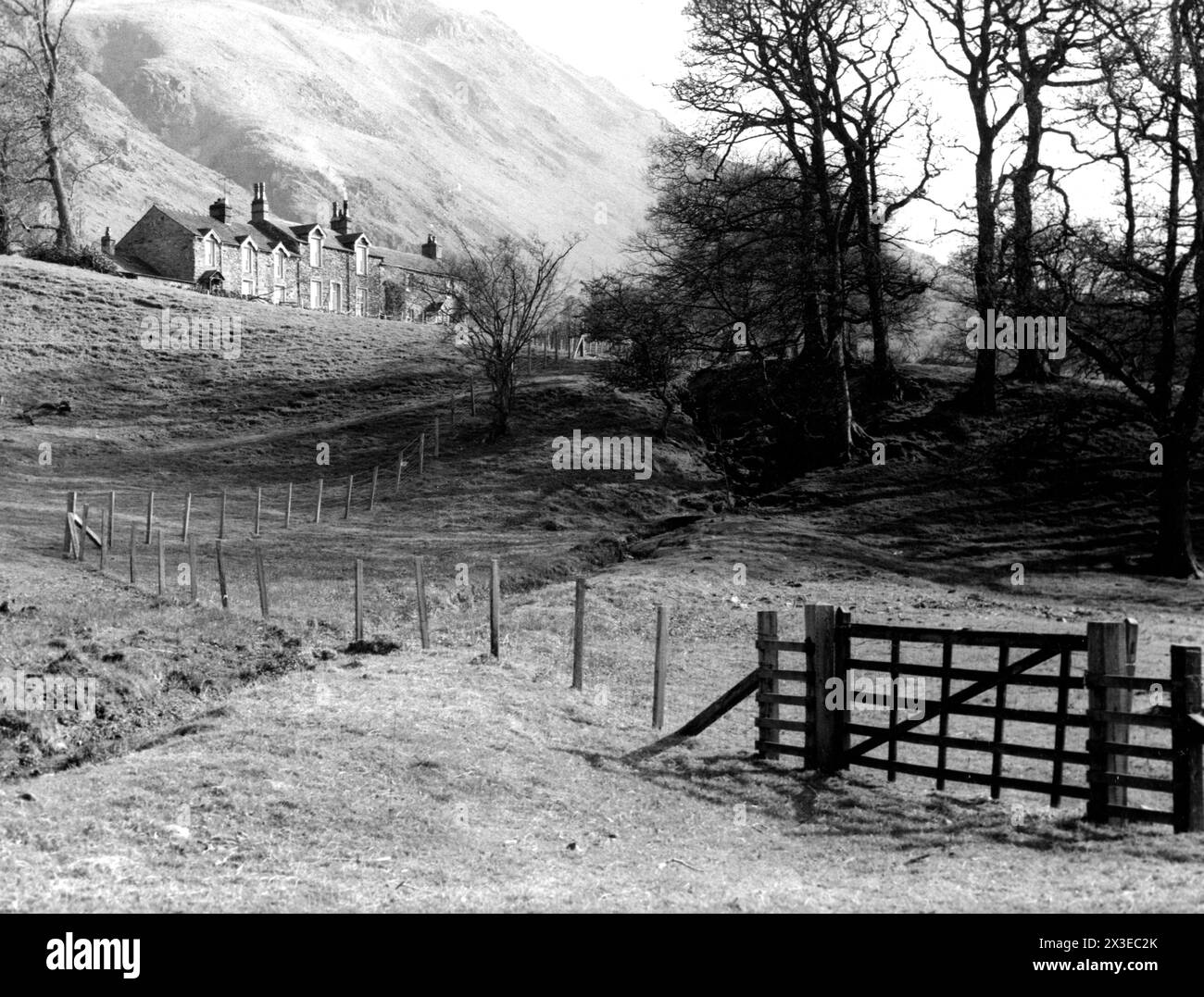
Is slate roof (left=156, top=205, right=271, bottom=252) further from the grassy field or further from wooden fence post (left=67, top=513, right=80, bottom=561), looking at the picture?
wooden fence post (left=67, top=513, right=80, bottom=561)

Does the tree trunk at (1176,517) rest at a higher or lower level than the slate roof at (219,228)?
lower

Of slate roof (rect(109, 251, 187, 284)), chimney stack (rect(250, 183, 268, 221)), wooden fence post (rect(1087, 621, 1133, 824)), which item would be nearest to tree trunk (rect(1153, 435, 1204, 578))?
wooden fence post (rect(1087, 621, 1133, 824))

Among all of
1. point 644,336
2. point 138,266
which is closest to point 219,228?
point 138,266

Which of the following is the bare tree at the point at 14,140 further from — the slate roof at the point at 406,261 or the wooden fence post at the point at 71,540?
the wooden fence post at the point at 71,540

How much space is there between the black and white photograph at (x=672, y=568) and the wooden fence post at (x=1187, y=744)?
0.05 m

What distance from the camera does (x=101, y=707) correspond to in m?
16.5

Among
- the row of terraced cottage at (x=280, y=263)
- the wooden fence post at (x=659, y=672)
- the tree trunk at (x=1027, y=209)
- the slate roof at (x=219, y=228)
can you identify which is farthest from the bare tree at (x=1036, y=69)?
the slate roof at (x=219, y=228)

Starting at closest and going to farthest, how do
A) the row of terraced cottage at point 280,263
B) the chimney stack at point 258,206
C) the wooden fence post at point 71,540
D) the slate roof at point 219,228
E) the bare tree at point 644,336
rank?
the wooden fence post at point 71,540
the bare tree at point 644,336
the row of terraced cottage at point 280,263
the slate roof at point 219,228
the chimney stack at point 258,206

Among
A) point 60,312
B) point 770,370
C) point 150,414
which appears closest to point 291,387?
point 150,414

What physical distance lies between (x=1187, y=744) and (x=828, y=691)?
4.13 m

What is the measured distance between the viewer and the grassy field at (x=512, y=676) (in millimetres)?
10258

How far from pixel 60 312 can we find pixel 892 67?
1750 inches
